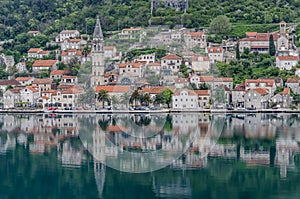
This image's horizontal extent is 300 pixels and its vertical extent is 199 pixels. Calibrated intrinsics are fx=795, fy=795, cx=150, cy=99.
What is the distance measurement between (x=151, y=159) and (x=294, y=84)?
37.8 feet

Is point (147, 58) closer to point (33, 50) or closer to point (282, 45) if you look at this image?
point (282, 45)

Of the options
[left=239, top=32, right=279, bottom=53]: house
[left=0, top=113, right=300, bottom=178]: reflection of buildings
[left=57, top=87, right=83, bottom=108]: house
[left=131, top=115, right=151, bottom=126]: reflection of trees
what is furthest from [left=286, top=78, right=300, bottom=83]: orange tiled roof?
[left=57, top=87, right=83, bottom=108]: house

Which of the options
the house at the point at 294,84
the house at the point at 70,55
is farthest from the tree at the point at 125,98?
the house at the point at 294,84

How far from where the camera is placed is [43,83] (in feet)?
86.3

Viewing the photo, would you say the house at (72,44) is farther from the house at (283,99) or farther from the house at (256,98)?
the house at (283,99)

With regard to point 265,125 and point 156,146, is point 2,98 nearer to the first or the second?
point 265,125

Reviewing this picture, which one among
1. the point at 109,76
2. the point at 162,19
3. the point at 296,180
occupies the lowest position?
the point at 296,180

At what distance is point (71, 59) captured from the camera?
27797mm

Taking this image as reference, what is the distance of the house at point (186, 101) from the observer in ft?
75.9

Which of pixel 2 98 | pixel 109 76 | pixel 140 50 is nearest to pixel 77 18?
pixel 2 98

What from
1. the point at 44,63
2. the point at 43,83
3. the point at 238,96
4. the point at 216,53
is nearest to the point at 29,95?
the point at 43,83

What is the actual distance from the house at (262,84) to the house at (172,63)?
5155mm

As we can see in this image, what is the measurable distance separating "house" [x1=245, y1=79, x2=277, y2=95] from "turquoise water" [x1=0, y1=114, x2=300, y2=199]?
3890 mm

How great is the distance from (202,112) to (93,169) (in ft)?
32.9
